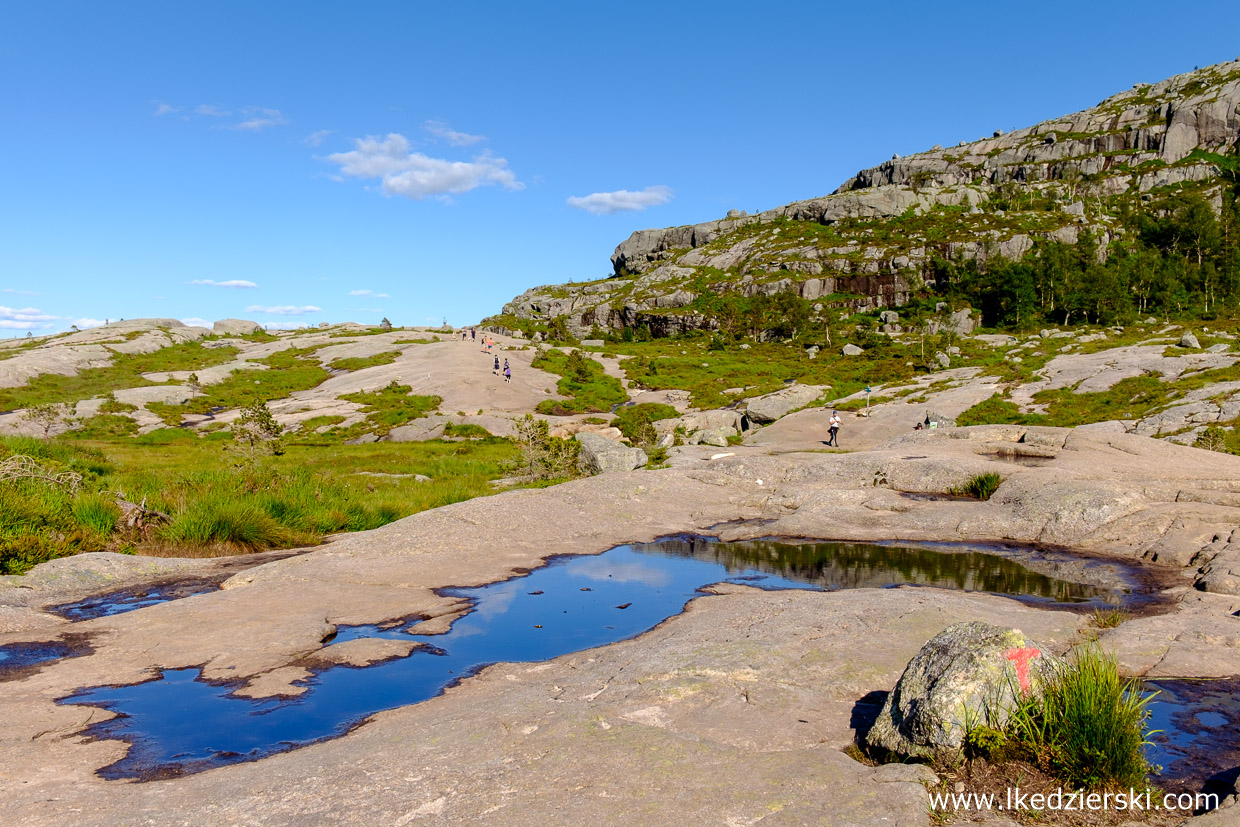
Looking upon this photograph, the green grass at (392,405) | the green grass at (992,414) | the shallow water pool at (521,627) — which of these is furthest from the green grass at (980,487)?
the green grass at (392,405)

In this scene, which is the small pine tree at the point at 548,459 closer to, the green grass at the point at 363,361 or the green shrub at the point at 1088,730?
the green shrub at the point at 1088,730

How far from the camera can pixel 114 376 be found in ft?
272

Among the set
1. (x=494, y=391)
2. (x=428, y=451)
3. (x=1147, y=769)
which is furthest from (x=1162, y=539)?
(x=494, y=391)

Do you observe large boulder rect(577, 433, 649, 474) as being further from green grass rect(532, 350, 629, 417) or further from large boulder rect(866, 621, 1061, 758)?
green grass rect(532, 350, 629, 417)

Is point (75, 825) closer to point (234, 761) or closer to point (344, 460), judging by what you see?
point (234, 761)

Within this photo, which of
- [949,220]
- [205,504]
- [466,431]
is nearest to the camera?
[205,504]

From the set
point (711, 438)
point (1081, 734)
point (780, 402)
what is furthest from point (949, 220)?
point (1081, 734)

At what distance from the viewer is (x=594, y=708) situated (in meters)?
8.68

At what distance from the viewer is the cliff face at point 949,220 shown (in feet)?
479

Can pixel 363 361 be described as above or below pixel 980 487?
above

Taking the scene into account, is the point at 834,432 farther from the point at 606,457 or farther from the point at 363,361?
the point at 363,361

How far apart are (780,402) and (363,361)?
180 feet

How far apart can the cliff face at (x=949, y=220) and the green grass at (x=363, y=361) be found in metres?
66.5

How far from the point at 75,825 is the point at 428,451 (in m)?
42.0
